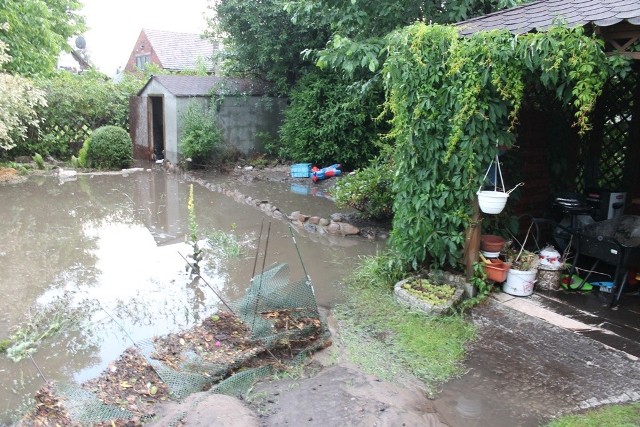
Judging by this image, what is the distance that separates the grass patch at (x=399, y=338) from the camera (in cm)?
413

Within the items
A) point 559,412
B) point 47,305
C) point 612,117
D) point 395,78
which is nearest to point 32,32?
point 47,305

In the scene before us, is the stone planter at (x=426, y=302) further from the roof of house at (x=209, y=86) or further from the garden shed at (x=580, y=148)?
the roof of house at (x=209, y=86)

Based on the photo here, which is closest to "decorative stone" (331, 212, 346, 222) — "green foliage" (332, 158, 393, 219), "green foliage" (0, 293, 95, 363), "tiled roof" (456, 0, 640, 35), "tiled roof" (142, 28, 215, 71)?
"green foliage" (332, 158, 393, 219)

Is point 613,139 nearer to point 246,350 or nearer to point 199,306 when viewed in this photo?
point 246,350

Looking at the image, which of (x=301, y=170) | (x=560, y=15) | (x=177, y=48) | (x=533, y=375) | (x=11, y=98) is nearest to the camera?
(x=533, y=375)

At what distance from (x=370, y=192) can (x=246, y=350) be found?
4.49 meters

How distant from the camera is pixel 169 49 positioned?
32.4 m

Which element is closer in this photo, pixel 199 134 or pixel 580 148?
pixel 580 148

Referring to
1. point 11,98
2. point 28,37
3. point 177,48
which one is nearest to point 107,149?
point 11,98

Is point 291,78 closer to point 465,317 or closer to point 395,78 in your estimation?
point 395,78

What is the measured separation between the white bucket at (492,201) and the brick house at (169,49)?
92.2 feet

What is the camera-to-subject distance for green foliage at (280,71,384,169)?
12.4 meters

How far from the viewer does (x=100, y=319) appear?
523 centimetres

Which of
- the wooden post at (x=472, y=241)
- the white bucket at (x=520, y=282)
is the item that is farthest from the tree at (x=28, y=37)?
the white bucket at (x=520, y=282)
